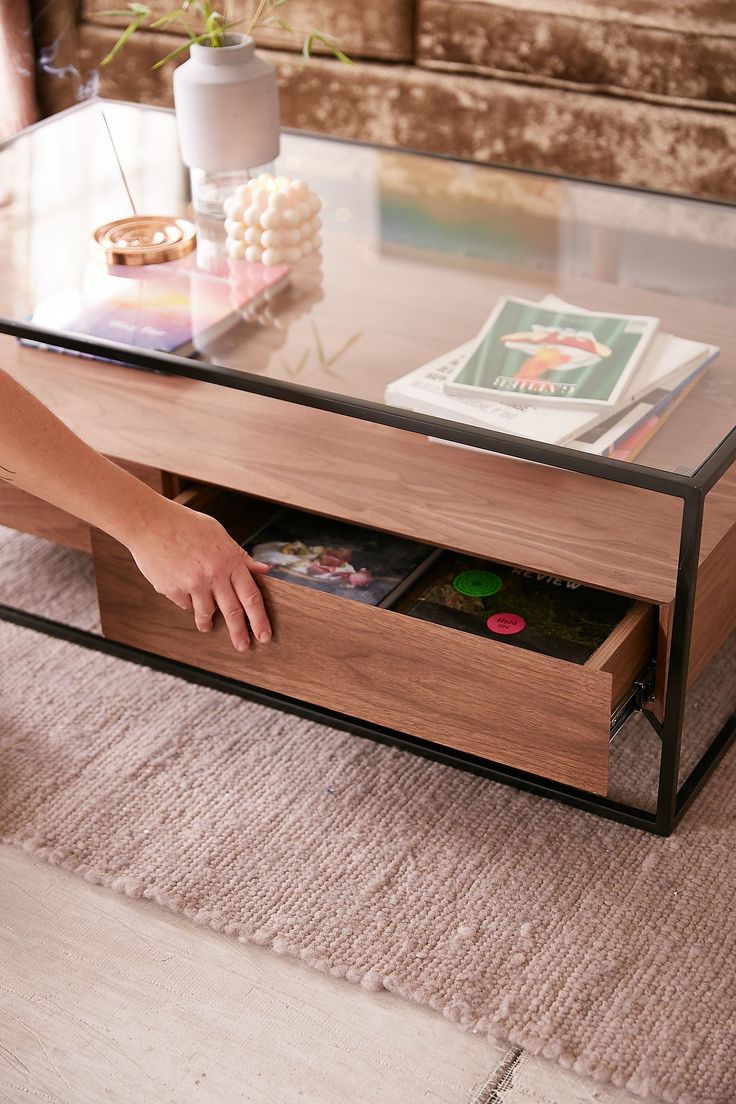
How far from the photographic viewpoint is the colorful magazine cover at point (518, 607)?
4.19 ft

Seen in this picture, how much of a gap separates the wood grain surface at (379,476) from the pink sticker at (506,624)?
0.28 feet

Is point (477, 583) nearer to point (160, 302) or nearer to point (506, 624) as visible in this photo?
point (506, 624)

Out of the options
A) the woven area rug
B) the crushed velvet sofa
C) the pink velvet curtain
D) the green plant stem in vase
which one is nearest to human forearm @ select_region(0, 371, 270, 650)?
the woven area rug

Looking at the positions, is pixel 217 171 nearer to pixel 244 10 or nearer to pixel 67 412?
pixel 67 412

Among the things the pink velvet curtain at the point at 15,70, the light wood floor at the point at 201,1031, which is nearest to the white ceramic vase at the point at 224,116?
the light wood floor at the point at 201,1031

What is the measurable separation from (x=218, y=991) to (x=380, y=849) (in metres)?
0.22

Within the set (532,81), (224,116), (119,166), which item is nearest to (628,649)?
(224,116)

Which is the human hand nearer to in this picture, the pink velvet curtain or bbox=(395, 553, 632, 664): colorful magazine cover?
bbox=(395, 553, 632, 664): colorful magazine cover

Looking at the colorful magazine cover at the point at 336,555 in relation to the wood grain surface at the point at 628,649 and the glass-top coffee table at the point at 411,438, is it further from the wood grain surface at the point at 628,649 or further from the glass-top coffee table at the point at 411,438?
the wood grain surface at the point at 628,649

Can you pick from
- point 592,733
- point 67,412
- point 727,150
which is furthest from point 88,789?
point 727,150

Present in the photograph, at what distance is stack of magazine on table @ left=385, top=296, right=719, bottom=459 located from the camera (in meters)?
1.24

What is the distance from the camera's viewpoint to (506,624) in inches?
51.3

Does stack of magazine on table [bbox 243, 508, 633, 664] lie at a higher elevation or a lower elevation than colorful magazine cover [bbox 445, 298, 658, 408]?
lower

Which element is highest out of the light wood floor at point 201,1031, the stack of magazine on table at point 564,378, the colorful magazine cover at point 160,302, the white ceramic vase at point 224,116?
the white ceramic vase at point 224,116
